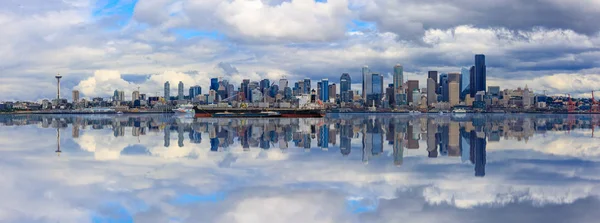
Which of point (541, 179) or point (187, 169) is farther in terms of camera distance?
point (187, 169)

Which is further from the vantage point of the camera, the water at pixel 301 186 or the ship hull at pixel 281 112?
the ship hull at pixel 281 112

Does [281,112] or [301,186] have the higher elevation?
[301,186]

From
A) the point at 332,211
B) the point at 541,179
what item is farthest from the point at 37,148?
the point at 541,179

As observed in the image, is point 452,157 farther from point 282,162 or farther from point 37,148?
point 37,148

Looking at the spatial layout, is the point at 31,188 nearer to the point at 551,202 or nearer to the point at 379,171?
the point at 379,171

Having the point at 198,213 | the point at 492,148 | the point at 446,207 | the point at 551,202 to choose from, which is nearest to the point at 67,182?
the point at 198,213

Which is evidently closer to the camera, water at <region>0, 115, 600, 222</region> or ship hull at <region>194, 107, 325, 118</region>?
water at <region>0, 115, 600, 222</region>

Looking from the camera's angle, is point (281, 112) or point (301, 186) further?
point (281, 112)

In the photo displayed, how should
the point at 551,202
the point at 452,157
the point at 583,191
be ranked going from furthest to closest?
1. the point at 452,157
2. the point at 583,191
3. the point at 551,202

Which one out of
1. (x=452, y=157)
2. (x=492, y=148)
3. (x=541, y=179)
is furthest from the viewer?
(x=492, y=148)
